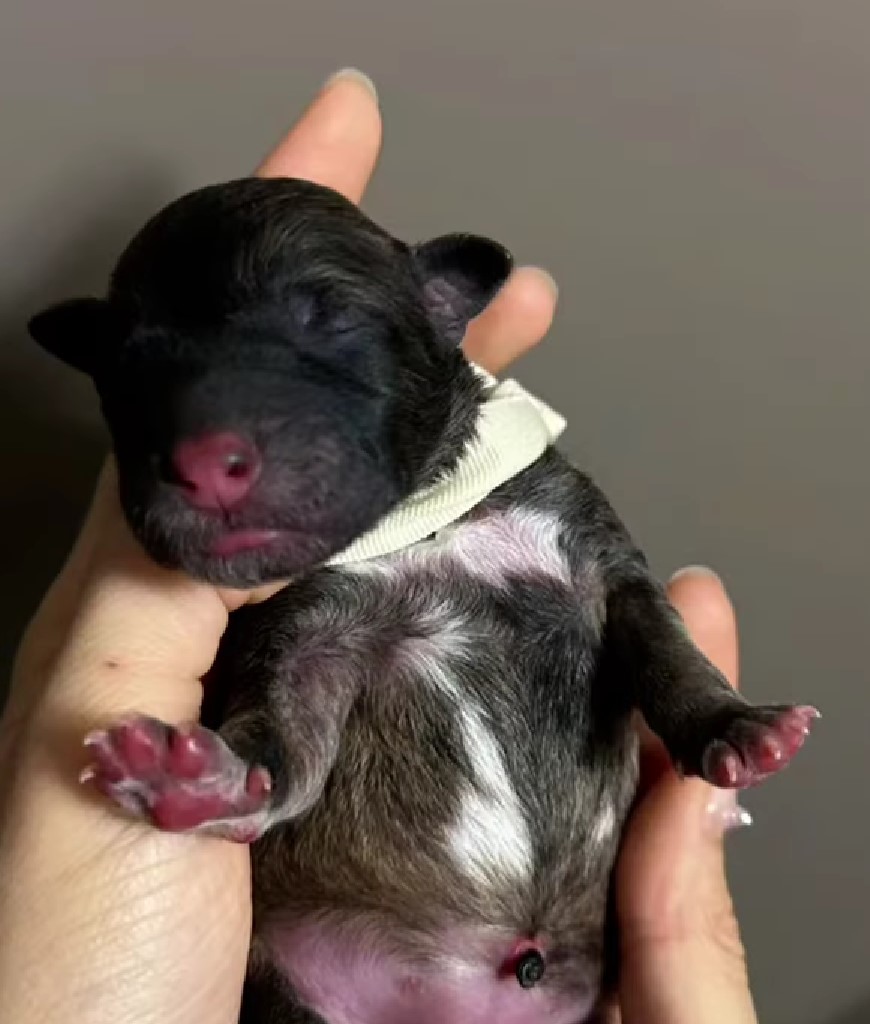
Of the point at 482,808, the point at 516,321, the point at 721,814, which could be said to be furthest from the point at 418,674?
the point at 516,321

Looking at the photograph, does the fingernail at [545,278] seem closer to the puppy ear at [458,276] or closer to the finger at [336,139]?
the finger at [336,139]

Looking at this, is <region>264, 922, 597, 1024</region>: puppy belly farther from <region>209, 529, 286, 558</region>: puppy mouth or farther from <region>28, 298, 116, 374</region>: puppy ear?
<region>28, 298, 116, 374</region>: puppy ear

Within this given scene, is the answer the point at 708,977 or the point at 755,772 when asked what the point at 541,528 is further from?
the point at 708,977

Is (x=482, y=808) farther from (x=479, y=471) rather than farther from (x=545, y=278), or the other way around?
(x=545, y=278)

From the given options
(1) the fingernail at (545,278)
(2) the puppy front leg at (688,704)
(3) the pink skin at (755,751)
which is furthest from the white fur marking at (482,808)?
(1) the fingernail at (545,278)

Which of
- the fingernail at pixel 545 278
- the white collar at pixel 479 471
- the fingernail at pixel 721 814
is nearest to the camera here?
the white collar at pixel 479 471

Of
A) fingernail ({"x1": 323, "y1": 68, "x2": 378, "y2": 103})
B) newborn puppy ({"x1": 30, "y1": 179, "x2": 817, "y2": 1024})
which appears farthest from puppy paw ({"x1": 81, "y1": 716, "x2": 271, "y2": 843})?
fingernail ({"x1": 323, "y1": 68, "x2": 378, "y2": 103})

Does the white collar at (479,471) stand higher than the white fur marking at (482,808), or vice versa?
the white collar at (479,471)
